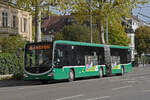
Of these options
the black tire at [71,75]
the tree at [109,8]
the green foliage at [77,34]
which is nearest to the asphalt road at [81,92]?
the black tire at [71,75]

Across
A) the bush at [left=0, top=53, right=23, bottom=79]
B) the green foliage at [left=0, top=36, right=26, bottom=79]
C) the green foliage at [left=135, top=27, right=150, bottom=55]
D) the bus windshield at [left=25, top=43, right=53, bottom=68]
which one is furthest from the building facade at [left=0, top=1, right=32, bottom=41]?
the green foliage at [left=135, top=27, right=150, bottom=55]

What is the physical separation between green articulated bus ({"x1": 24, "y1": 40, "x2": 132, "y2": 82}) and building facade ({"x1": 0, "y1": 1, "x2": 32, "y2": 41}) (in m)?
17.0

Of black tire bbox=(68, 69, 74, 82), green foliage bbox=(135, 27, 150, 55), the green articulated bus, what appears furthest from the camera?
green foliage bbox=(135, 27, 150, 55)

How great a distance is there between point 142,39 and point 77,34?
2409 centimetres

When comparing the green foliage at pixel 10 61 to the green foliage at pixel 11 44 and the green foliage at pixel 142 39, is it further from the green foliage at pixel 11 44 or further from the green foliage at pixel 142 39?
the green foliage at pixel 142 39

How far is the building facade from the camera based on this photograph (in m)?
43.5

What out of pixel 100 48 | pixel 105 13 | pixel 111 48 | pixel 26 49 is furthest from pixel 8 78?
pixel 105 13

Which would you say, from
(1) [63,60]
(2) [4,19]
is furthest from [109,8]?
(2) [4,19]

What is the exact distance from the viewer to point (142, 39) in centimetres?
8775

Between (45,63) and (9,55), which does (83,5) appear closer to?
(9,55)

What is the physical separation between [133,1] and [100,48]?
24.2 ft

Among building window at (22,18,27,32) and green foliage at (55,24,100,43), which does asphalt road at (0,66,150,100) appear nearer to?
building window at (22,18,27,32)

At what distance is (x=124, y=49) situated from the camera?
33406 millimetres

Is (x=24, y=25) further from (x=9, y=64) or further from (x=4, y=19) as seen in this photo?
(x=9, y=64)
